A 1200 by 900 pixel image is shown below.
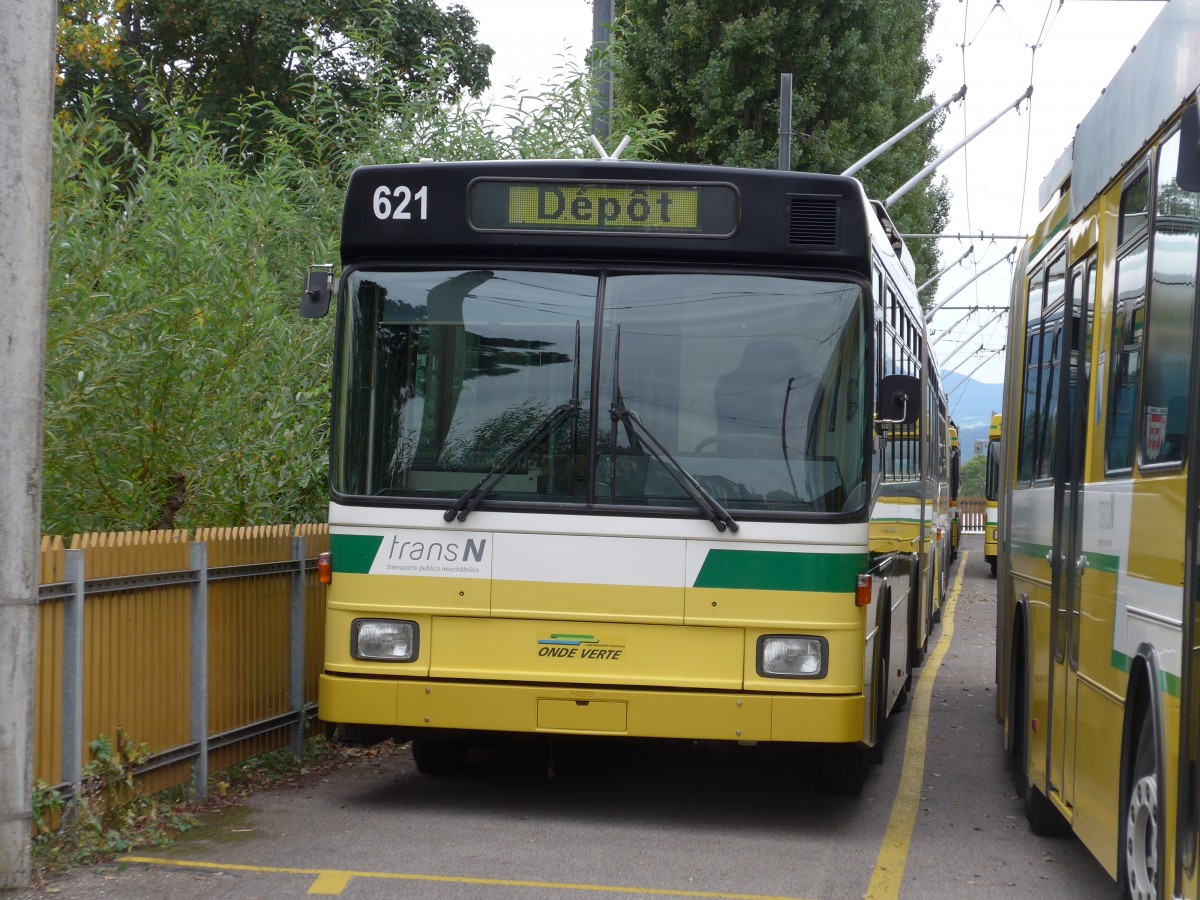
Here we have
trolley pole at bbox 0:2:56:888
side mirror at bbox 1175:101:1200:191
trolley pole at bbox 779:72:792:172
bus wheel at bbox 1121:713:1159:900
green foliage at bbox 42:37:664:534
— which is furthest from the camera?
trolley pole at bbox 779:72:792:172

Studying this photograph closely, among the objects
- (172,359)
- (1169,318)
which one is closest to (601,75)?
(172,359)

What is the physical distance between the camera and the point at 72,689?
6934mm

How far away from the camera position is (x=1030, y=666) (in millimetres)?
8266

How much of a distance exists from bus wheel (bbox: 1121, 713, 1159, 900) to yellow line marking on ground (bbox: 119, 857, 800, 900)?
59.8 inches

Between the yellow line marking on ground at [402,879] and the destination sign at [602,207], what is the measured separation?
3.13 meters

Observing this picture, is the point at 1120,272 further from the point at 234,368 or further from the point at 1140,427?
the point at 234,368

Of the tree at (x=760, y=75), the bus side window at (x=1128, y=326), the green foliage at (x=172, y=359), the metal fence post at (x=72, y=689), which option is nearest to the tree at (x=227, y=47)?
the tree at (x=760, y=75)

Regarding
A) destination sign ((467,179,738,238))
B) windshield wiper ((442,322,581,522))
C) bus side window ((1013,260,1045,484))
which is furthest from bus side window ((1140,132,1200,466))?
bus side window ((1013,260,1045,484))

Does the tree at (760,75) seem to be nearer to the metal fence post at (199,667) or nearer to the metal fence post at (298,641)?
the metal fence post at (298,641)

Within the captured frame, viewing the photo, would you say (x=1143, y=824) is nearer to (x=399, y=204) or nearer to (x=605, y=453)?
(x=605, y=453)

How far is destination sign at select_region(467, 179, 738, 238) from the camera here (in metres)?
7.93

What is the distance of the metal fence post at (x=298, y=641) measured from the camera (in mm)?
9539

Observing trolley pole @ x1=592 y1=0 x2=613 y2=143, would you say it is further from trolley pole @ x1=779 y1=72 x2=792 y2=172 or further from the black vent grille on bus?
the black vent grille on bus

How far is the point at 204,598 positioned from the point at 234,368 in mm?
2130
